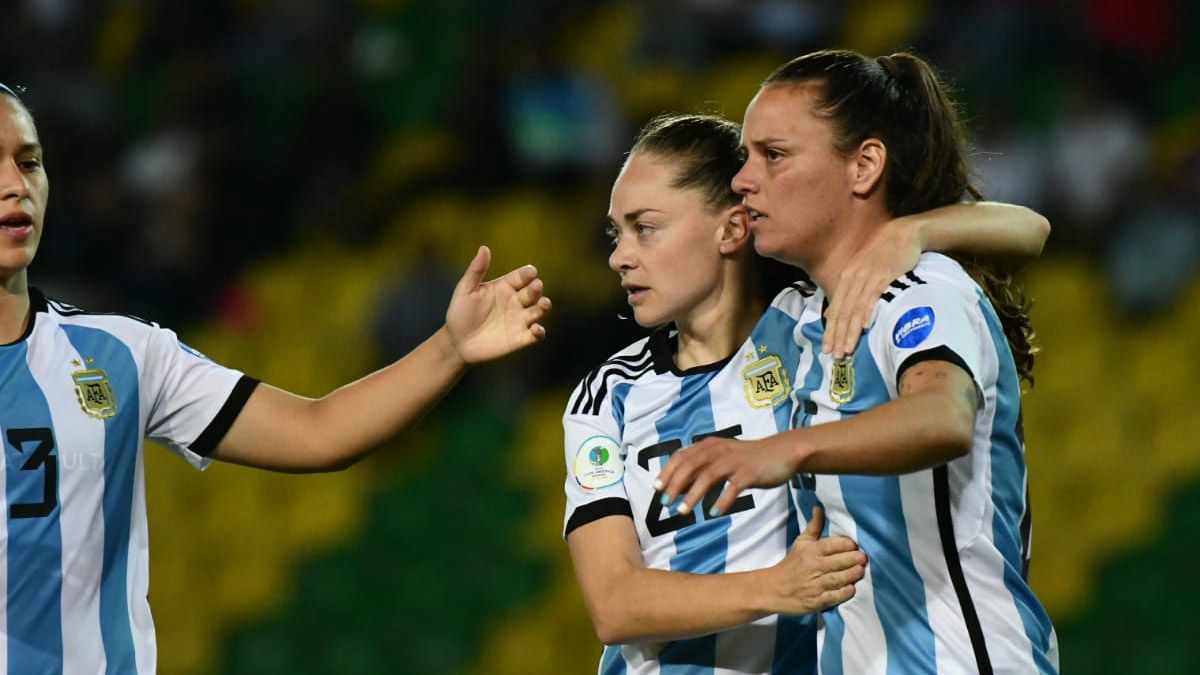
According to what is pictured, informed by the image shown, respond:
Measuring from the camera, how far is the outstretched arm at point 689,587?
2.50 meters

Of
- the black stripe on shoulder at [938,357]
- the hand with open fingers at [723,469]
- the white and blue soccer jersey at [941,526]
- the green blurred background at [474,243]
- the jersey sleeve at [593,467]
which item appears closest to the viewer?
the hand with open fingers at [723,469]

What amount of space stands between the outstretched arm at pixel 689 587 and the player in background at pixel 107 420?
0.41m

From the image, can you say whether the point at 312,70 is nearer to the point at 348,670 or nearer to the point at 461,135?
the point at 461,135

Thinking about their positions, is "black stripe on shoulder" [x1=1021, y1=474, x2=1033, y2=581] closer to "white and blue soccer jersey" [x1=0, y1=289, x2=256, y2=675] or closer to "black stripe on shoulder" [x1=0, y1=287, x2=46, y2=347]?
"white and blue soccer jersey" [x1=0, y1=289, x2=256, y2=675]

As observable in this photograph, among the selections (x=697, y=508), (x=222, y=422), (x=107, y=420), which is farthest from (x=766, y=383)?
(x=107, y=420)

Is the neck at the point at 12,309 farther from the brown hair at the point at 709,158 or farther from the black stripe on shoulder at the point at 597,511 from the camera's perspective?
the brown hair at the point at 709,158

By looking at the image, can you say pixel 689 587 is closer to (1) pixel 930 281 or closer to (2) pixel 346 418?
(1) pixel 930 281

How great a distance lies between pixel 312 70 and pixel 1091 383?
196 inches

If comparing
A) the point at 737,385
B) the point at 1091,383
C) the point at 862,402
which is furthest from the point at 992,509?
the point at 1091,383

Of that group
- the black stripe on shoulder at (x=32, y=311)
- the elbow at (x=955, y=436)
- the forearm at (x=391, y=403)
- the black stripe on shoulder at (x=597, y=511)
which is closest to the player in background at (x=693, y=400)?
the black stripe on shoulder at (x=597, y=511)

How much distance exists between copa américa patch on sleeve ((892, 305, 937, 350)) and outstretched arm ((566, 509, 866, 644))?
33 centimetres

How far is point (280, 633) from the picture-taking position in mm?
7559

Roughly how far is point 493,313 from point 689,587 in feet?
2.22

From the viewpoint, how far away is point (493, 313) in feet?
9.90
